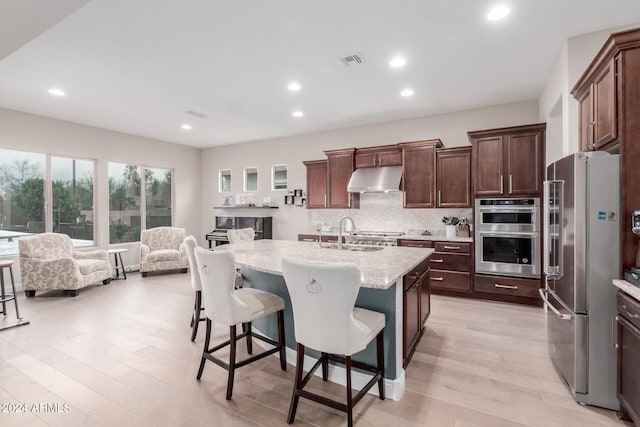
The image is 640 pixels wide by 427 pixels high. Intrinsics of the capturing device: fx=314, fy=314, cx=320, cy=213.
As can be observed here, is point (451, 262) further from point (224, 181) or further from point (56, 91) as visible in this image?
point (56, 91)

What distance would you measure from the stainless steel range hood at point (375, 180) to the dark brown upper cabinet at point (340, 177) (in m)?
0.18

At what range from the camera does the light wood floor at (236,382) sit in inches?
80.0

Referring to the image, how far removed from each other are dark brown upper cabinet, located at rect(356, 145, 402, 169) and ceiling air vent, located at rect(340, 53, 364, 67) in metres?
2.18

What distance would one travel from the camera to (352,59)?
136 inches

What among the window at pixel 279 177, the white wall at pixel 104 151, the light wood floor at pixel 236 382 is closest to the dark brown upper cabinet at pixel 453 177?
the light wood floor at pixel 236 382

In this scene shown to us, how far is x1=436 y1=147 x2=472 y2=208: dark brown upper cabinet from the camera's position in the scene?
192 inches

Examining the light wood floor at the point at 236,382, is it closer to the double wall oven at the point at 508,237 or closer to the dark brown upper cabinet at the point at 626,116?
the double wall oven at the point at 508,237

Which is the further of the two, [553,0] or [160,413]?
[553,0]

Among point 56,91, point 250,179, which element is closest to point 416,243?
point 250,179

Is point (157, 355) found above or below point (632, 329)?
below

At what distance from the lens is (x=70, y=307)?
4320mm

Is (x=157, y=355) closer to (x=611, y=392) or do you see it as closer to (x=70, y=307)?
(x=70, y=307)

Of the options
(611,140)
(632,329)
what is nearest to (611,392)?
(632,329)

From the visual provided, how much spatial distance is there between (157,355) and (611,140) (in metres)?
4.00
